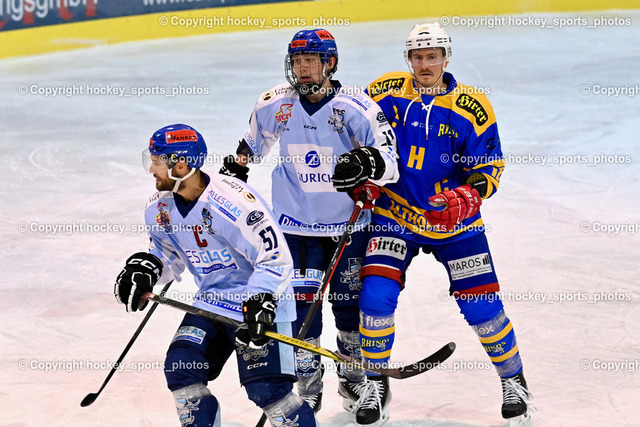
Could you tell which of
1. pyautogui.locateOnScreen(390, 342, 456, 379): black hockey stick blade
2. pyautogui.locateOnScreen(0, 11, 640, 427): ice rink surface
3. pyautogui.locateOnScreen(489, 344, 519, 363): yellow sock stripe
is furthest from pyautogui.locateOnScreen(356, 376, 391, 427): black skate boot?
pyautogui.locateOnScreen(489, 344, 519, 363): yellow sock stripe

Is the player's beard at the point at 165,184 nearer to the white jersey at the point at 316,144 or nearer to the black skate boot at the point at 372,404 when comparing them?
the white jersey at the point at 316,144

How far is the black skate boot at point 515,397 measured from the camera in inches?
160

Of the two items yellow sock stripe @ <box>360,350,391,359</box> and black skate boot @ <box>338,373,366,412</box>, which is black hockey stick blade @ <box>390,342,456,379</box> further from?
black skate boot @ <box>338,373,366,412</box>

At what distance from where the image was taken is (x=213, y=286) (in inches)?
138

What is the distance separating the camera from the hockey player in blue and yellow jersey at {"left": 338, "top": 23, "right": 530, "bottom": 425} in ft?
12.9

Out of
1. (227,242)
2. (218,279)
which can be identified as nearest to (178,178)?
(227,242)

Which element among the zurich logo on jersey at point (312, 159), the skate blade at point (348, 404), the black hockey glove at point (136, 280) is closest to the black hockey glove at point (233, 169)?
the zurich logo on jersey at point (312, 159)

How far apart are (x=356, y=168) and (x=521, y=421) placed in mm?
1229

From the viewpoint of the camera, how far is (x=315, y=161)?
4.03 meters

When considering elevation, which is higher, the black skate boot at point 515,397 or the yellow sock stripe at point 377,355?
the yellow sock stripe at point 377,355

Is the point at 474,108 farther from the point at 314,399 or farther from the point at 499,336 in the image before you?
the point at 314,399

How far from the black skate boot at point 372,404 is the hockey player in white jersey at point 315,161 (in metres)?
0.10

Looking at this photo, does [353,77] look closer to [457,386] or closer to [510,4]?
[510,4]

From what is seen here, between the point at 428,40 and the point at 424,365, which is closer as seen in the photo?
the point at 424,365
